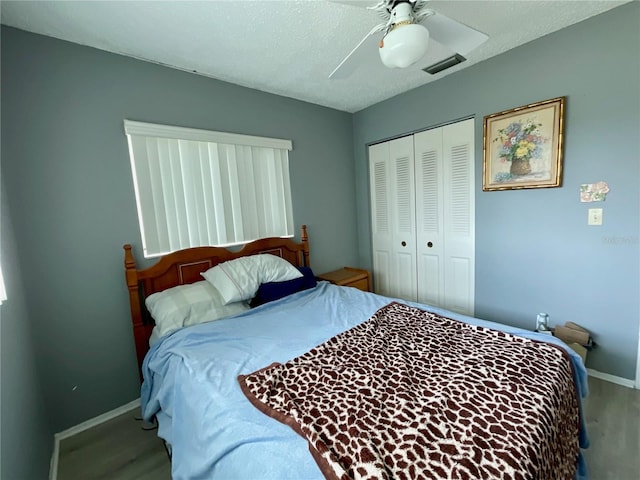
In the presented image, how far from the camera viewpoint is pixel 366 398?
3.43 feet

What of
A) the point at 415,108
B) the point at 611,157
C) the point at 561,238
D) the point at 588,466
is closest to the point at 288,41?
the point at 415,108

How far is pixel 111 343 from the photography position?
6.34ft

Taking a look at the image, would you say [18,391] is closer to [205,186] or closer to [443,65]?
[205,186]

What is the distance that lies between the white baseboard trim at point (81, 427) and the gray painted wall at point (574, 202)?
2.99m

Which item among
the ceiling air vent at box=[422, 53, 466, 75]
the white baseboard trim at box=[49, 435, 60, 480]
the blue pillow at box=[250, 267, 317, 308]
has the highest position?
the ceiling air vent at box=[422, 53, 466, 75]

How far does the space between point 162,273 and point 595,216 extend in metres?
3.09

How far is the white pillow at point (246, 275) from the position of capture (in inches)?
79.5

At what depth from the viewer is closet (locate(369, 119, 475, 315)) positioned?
2580 millimetres

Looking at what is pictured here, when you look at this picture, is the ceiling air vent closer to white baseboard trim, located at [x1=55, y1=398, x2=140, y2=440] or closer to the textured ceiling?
the textured ceiling

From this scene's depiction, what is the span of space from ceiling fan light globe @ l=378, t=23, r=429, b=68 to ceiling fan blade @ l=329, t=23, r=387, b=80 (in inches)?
4.3

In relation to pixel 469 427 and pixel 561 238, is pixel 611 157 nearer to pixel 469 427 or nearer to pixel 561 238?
pixel 561 238

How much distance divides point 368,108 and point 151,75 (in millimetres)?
2168

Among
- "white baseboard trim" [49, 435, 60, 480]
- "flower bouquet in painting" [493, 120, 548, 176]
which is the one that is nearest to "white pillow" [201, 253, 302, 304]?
"white baseboard trim" [49, 435, 60, 480]

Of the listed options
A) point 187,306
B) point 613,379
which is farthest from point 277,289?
point 613,379
